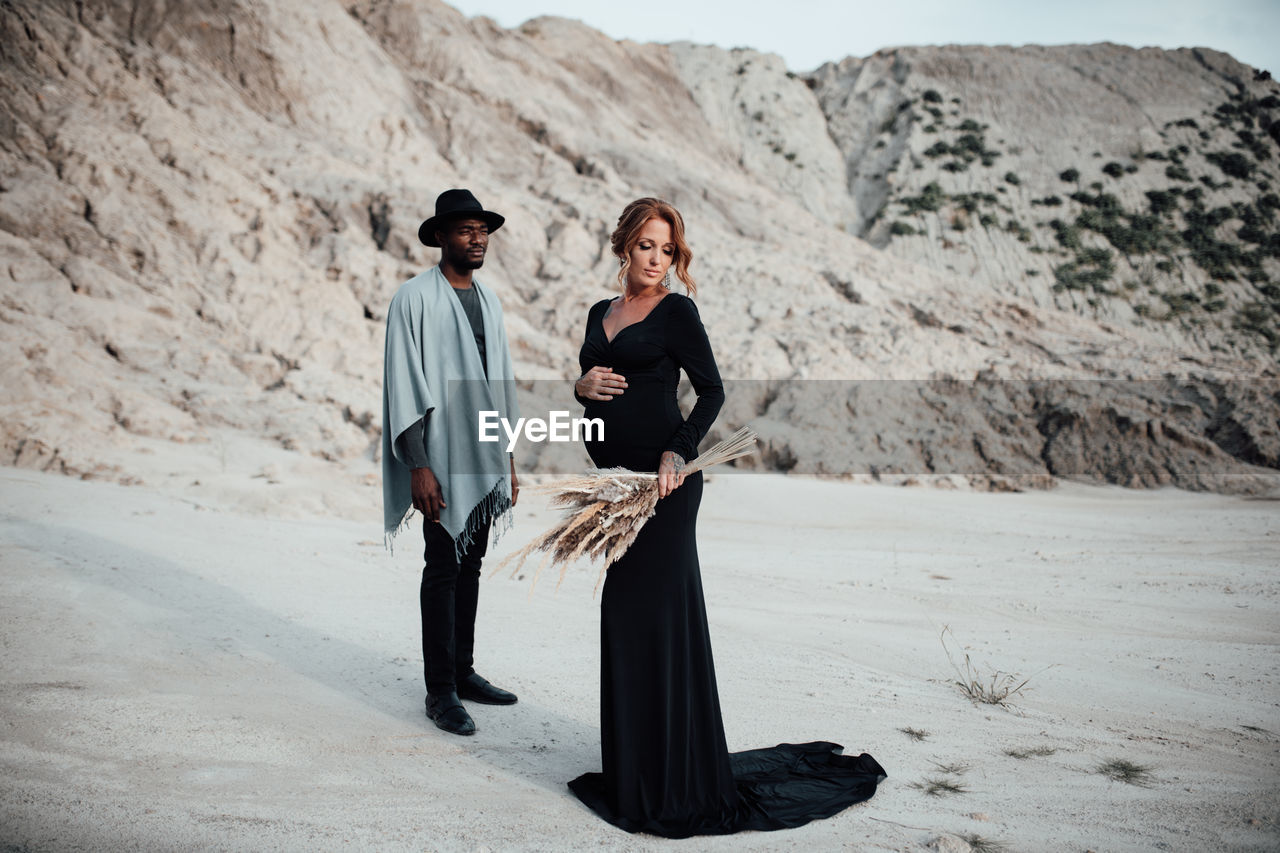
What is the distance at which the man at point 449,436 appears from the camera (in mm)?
3279

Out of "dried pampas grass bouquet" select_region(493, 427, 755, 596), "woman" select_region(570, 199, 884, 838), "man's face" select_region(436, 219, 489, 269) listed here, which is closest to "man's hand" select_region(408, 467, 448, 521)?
"dried pampas grass bouquet" select_region(493, 427, 755, 596)

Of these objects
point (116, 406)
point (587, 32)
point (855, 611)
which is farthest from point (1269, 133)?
point (116, 406)

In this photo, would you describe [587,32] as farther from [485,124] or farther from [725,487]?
[725,487]

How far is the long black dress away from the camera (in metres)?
2.58

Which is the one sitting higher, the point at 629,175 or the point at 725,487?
the point at 629,175

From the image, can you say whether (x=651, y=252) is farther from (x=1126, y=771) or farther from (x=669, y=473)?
(x=1126, y=771)

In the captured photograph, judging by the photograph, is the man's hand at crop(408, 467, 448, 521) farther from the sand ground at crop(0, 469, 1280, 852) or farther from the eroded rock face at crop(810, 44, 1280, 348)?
the eroded rock face at crop(810, 44, 1280, 348)

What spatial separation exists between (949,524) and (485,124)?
15.5 meters

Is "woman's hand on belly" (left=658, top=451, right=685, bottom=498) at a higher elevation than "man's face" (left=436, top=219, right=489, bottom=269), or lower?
lower

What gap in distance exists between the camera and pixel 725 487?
A: 9.98m

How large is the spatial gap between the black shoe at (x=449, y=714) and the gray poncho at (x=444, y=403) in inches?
25.2

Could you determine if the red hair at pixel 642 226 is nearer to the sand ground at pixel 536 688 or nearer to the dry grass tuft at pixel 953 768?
the sand ground at pixel 536 688

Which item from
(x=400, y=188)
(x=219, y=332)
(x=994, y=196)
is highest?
(x=994, y=196)

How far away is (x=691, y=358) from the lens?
2662 millimetres
